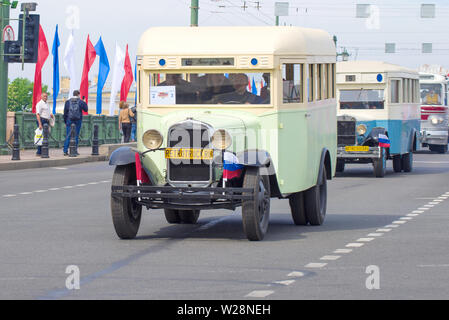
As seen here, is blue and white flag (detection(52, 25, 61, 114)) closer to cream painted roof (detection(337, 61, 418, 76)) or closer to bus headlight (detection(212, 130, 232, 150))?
cream painted roof (detection(337, 61, 418, 76))

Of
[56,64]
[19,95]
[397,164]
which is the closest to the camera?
[397,164]

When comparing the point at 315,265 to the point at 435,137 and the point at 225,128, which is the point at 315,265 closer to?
the point at 225,128

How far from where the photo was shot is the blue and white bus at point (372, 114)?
2758 cm

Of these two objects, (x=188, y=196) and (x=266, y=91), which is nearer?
(x=188, y=196)

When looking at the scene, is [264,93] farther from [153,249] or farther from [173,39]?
[153,249]

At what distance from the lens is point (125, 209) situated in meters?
12.7

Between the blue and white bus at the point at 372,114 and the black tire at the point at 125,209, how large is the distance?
14721 mm

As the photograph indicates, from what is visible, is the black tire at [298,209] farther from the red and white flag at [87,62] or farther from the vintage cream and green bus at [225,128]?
the red and white flag at [87,62]

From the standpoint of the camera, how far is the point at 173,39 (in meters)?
13.7

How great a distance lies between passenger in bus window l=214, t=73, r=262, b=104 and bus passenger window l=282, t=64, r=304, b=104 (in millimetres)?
417

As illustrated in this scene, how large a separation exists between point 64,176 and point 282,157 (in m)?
13.8

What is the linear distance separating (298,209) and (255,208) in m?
2.51

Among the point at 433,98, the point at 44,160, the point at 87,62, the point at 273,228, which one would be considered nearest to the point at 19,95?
the point at 87,62

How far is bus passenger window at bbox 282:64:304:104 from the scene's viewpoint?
544 inches
